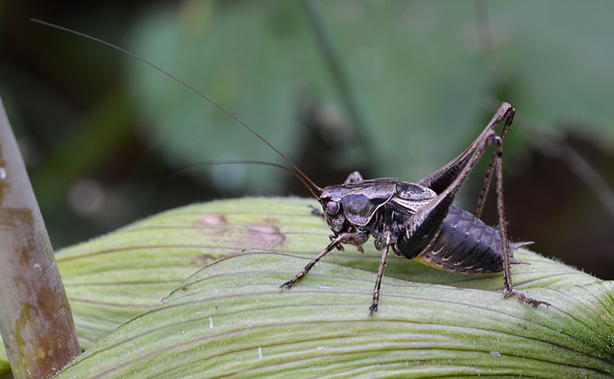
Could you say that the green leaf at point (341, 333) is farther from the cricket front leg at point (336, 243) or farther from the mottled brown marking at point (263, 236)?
the mottled brown marking at point (263, 236)

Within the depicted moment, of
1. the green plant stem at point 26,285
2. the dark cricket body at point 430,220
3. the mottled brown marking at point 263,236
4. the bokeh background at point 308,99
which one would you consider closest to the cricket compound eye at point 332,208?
the dark cricket body at point 430,220

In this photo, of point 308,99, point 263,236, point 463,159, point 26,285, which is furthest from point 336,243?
point 308,99

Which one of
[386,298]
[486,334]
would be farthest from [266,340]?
[486,334]

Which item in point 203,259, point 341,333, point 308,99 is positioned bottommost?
point 341,333

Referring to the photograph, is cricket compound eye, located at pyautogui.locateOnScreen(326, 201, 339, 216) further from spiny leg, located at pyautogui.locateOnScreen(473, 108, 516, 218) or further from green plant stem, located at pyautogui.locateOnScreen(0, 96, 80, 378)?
green plant stem, located at pyautogui.locateOnScreen(0, 96, 80, 378)

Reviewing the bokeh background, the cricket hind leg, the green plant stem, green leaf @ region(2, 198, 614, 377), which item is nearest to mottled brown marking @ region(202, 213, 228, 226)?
green leaf @ region(2, 198, 614, 377)

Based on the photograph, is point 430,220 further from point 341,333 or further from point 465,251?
point 341,333

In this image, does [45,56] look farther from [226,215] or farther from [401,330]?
[401,330]

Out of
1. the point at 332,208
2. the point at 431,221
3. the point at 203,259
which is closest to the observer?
the point at 203,259
